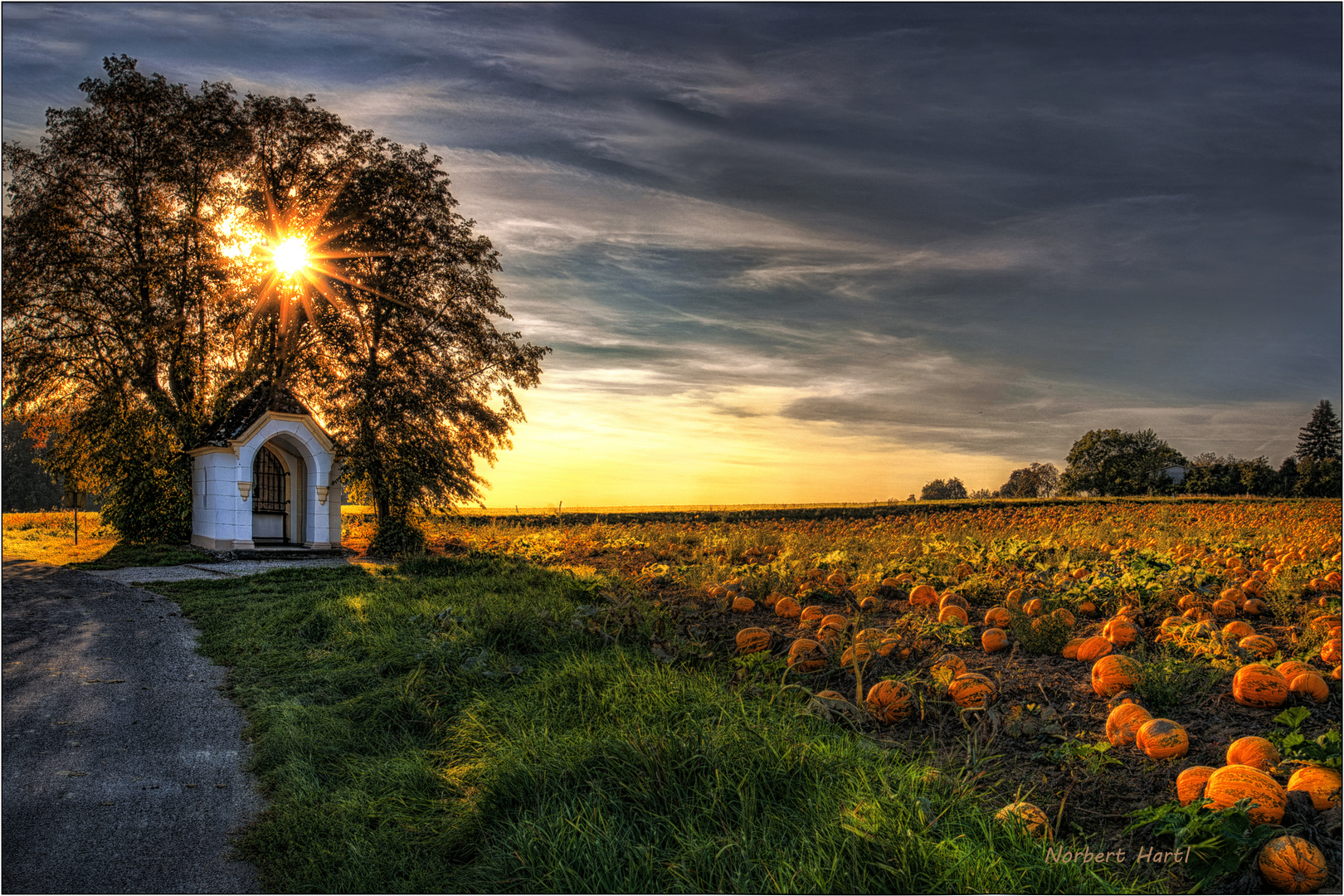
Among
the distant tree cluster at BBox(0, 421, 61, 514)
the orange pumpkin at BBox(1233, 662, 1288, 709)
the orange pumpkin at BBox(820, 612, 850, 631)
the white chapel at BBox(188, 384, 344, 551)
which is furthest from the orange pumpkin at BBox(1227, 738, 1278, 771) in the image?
the distant tree cluster at BBox(0, 421, 61, 514)

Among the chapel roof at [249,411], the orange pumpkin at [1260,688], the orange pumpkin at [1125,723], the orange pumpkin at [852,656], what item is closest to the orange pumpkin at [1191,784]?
the orange pumpkin at [1125,723]

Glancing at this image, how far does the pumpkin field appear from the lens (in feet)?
9.68

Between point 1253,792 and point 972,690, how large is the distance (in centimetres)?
136

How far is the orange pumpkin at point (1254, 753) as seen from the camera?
10.5 ft

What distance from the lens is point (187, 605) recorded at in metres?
11.4

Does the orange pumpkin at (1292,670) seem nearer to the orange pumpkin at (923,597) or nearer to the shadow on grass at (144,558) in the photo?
the orange pumpkin at (923,597)

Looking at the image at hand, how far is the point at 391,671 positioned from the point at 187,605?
266 inches

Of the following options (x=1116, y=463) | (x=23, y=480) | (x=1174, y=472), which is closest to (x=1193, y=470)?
(x=1174, y=472)

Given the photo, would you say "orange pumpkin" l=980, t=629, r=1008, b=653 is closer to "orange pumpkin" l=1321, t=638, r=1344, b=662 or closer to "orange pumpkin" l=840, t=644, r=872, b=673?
"orange pumpkin" l=840, t=644, r=872, b=673

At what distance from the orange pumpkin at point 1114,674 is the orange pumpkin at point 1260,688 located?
0.47 metres

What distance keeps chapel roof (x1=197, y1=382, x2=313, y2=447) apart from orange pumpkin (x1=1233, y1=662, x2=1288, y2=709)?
20.6 m

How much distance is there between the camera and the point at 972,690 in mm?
4117

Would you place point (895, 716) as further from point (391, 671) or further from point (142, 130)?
point (142, 130)

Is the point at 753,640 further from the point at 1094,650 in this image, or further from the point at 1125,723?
the point at 1125,723
